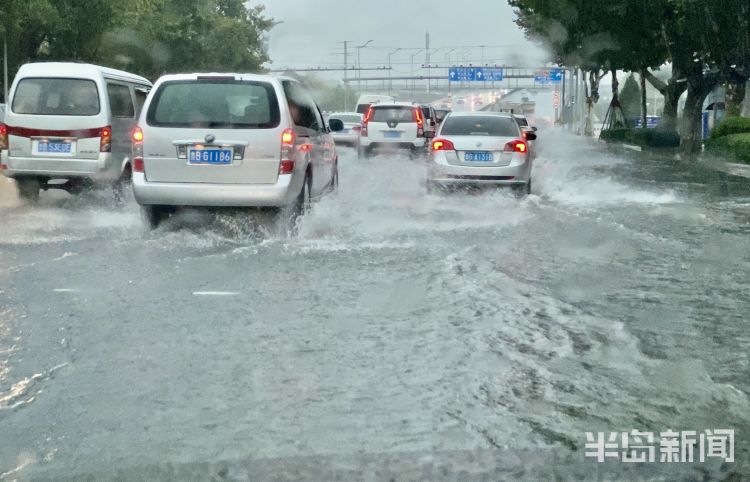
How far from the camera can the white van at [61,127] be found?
45.9 ft

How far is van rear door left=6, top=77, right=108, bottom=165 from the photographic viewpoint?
14.0 metres

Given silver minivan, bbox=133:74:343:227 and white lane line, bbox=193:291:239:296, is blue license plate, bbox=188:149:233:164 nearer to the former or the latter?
silver minivan, bbox=133:74:343:227

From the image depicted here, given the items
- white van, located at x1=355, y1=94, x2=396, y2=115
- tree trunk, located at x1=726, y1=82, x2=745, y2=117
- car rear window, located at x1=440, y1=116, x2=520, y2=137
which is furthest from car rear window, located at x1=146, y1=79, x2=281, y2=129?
tree trunk, located at x1=726, y1=82, x2=745, y2=117

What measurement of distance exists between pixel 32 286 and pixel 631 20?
3089cm

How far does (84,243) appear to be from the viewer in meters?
11.0

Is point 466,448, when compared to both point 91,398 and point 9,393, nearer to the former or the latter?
point 91,398

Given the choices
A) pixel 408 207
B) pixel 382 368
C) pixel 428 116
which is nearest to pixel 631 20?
pixel 428 116

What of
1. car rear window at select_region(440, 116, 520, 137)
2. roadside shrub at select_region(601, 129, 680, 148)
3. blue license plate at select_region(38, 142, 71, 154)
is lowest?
roadside shrub at select_region(601, 129, 680, 148)

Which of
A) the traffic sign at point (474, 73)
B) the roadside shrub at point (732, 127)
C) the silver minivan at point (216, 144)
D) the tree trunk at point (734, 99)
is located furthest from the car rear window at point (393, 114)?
the traffic sign at point (474, 73)

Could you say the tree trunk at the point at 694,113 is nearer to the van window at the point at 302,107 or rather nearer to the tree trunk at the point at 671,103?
the tree trunk at the point at 671,103

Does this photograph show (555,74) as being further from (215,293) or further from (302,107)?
(215,293)

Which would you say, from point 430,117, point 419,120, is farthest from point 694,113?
point 419,120

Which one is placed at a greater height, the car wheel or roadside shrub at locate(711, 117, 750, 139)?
roadside shrub at locate(711, 117, 750, 139)

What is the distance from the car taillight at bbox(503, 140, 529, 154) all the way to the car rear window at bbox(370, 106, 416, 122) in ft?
38.0
